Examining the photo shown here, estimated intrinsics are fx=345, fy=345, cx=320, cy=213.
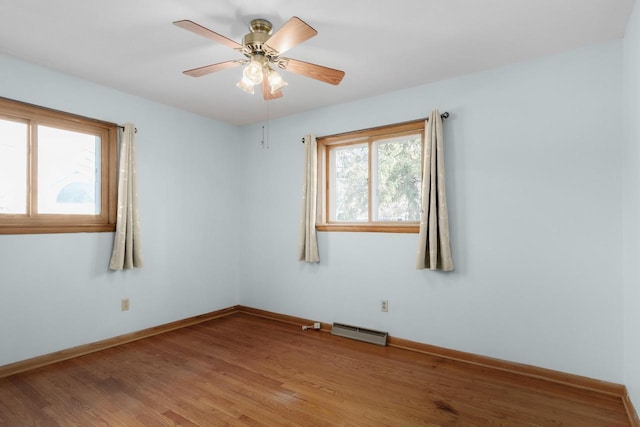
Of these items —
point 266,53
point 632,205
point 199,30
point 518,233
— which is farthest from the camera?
point 518,233

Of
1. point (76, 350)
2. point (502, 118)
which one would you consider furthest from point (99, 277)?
point (502, 118)

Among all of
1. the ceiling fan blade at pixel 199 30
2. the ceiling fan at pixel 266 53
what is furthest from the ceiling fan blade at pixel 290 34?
the ceiling fan blade at pixel 199 30

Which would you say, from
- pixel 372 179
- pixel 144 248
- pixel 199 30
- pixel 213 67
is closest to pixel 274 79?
pixel 213 67

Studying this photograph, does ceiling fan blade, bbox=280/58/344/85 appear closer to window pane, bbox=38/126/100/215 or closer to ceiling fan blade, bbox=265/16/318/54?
ceiling fan blade, bbox=265/16/318/54

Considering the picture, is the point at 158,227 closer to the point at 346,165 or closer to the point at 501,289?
the point at 346,165

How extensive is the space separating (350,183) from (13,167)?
10.1 feet

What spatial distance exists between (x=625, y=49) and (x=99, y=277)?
468cm

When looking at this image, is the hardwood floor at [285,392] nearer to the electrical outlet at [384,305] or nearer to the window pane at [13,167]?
the electrical outlet at [384,305]

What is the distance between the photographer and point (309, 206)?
3.95 meters

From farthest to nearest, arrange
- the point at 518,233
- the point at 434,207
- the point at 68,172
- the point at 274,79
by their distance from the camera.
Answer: the point at 68,172 < the point at 434,207 < the point at 518,233 < the point at 274,79

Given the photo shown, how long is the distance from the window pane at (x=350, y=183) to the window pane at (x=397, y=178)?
5.4 inches

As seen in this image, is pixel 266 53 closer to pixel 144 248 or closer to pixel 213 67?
pixel 213 67

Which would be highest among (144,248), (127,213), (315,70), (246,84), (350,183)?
(315,70)

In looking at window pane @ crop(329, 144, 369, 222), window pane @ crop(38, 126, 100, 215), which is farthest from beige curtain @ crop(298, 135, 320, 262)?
window pane @ crop(38, 126, 100, 215)
